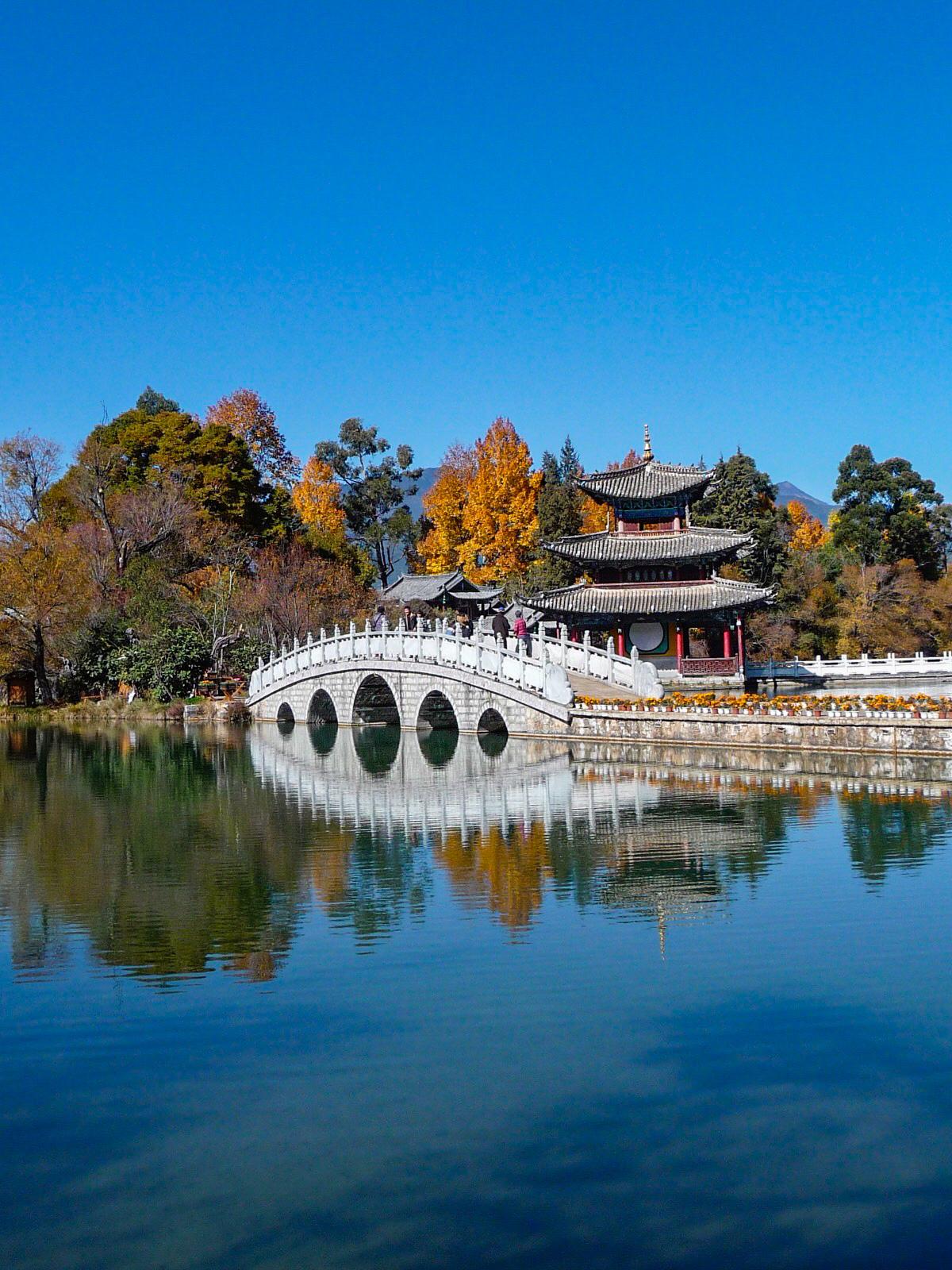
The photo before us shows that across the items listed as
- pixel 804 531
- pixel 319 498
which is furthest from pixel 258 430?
pixel 804 531

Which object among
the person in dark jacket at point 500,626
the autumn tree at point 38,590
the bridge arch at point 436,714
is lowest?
the bridge arch at point 436,714

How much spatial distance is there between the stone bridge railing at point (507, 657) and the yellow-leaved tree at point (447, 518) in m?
22.6

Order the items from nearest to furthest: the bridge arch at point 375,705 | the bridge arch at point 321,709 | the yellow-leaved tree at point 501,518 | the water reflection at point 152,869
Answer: the water reflection at point 152,869, the bridge arch at point 375,705, the bridge arch at point 321,709, the yellow-leaved tree at point 501,518

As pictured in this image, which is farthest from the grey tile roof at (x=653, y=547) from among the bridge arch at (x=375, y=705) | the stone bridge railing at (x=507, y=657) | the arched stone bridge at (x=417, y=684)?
the arched stone bridge at (x=417, y=684)

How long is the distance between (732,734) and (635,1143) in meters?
14.7

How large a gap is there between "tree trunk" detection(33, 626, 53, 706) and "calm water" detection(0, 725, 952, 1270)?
26647 mm

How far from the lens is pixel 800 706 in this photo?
18906mm

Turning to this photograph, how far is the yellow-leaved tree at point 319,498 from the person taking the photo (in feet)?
179

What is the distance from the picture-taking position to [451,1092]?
240 inches

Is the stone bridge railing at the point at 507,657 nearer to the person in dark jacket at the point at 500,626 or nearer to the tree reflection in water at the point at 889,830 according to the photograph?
the person in dark jacket at the point at 500,626

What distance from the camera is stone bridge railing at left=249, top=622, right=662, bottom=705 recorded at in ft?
77.7

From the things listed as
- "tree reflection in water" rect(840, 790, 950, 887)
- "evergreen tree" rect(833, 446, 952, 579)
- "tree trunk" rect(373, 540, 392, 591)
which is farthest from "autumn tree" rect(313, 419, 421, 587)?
"tree reflection in water" rect(840, 790, 950, 887)

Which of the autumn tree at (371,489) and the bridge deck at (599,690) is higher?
the autumn tree at (371,489)

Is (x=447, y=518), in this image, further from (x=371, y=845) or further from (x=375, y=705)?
(x=371, y=845)
